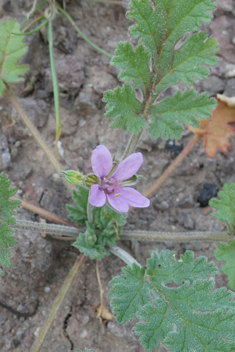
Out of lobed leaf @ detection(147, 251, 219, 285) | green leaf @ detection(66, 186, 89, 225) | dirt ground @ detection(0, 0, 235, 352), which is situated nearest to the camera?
lobed leaf @ detection(147, 251, 219, 285)

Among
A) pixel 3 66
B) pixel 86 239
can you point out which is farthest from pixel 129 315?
pixel 3 66

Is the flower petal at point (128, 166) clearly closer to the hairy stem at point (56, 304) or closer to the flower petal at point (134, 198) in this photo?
the flower petal at point (134, 198)

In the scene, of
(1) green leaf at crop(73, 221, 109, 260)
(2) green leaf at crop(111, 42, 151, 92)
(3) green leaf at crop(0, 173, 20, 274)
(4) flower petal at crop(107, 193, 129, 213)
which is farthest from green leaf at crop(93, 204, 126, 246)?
(2) green leaf at crop(111, 42, 151, 92)

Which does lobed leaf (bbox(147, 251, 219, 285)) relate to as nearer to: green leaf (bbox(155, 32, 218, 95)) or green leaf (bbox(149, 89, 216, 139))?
green leaf (bbox(149, 89, 216, 139))

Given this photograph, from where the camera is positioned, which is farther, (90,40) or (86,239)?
(90,40)

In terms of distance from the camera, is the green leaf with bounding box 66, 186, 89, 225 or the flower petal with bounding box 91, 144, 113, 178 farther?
the green leaf with bounding box 66, 186, 89, 225

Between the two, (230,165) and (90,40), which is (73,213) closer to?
(230,165)

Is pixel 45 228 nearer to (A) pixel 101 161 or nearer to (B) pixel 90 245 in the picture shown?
(B) pixel 90 245
